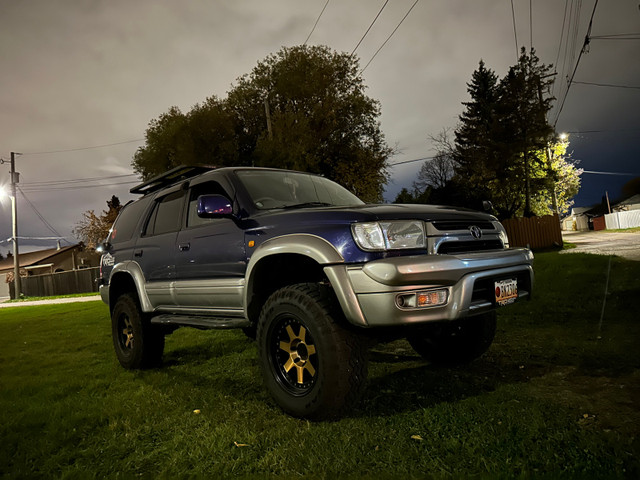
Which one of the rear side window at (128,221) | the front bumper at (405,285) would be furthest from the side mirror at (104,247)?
the front bumper at (405,285)

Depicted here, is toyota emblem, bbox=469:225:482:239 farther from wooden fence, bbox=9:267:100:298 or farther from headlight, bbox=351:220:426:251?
wooden fence, bbox=9:267:100:298

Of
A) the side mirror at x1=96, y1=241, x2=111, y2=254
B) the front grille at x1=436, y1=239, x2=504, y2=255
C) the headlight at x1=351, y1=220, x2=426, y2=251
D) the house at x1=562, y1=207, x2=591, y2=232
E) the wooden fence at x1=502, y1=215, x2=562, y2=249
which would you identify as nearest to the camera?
→ the headlight at x1=351, y1=220, x2=426, y2=251

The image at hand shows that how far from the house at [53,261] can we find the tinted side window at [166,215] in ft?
164

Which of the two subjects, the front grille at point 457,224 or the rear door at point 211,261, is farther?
the rear door at point 211,261

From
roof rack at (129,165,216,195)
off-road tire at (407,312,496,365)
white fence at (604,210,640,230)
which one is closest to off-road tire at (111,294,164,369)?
roof rack at (129,165,216,195)

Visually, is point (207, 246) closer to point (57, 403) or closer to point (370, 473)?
point (57, 403)

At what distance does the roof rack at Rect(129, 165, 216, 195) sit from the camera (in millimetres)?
4852

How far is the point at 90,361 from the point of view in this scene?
5.89 meters

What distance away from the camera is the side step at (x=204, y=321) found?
363cm

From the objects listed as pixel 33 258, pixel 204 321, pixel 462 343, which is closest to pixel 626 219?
pixel 462 343

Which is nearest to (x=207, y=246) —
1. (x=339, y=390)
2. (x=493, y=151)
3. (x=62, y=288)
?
(x=339, y=390)

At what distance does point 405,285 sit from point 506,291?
0.95 meters

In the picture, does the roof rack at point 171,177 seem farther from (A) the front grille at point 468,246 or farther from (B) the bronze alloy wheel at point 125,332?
(A) the front grille at point 468,246

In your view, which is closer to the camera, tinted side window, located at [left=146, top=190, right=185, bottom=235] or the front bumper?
the front bumper
